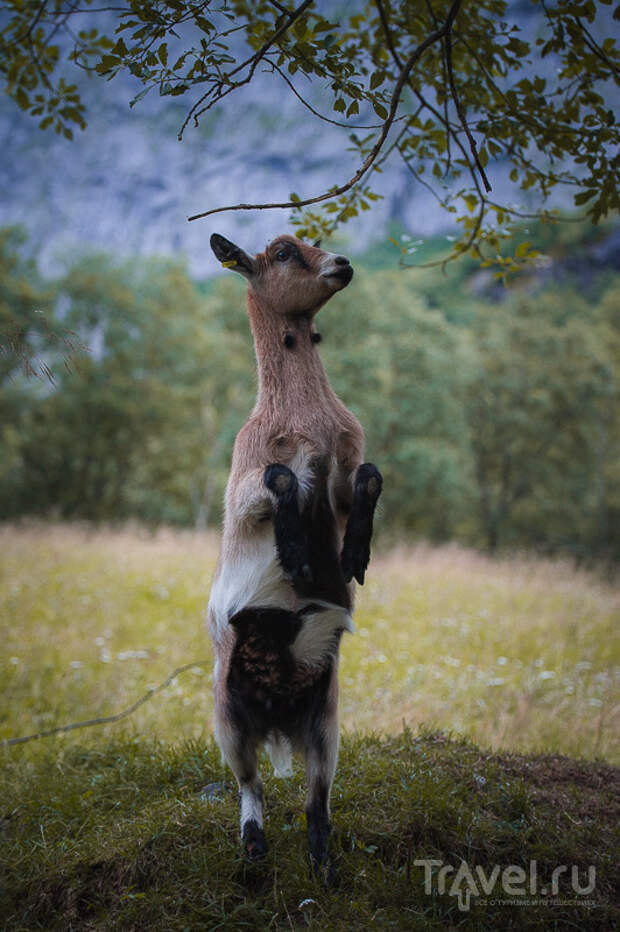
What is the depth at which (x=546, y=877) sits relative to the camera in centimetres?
285

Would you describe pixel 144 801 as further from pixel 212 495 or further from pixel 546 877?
pixel 212 495

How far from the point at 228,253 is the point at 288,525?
1261 millimetres

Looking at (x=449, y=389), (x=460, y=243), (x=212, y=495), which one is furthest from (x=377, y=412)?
(x=460, y=243)

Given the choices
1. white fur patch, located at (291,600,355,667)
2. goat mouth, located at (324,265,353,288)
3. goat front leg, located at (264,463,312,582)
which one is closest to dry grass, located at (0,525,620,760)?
white fur patch, located at (291,600,355,667)

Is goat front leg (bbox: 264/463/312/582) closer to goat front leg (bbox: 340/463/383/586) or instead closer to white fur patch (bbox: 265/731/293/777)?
goat front leg (bbox: 340/463/383/586)

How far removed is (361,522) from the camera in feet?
8.46

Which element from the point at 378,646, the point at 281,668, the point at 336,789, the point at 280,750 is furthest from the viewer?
the point at 378,646

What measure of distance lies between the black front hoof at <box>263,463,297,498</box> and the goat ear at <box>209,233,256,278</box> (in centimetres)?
97

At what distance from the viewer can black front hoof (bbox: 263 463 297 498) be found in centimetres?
246

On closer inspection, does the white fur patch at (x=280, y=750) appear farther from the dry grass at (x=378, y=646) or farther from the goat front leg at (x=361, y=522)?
the dry grass at (x=378, y=646)

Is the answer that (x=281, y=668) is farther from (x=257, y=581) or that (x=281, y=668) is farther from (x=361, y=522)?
(x=361, y=522)

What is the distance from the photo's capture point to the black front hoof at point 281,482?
8.08ft

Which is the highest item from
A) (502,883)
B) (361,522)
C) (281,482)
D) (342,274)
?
(342,274)

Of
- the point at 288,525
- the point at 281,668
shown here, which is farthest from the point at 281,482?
the point at 281,668
